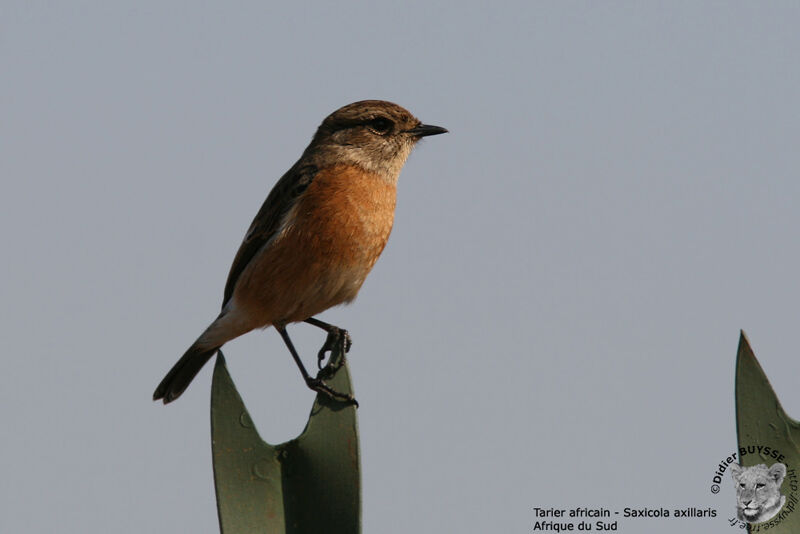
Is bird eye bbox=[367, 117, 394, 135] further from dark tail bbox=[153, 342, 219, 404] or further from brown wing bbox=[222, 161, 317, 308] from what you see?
dark tail bbox=[153, 342, 219, 404]

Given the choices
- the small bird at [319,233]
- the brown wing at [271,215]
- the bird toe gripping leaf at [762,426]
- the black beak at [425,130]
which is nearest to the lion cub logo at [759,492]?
the bird toe gripping leaf at [762,426]

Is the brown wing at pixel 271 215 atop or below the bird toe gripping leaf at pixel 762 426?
atop

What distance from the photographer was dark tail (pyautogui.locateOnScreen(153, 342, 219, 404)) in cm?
770

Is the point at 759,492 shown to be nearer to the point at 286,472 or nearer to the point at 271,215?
the point at 286,472

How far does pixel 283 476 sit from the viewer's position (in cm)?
357

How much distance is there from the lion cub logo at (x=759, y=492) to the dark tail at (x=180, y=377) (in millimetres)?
5081

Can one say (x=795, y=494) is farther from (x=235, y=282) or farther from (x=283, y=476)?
(x=235, y=282)

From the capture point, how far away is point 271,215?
763 centimetres

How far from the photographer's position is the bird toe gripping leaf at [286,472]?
3.43 m

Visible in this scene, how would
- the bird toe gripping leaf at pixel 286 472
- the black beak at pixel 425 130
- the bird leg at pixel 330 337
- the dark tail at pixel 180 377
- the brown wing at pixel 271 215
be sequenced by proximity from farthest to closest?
the black beak at pixel 425 130 → the dark tail at pixel 180 377 → the brown wing at pixel 271 215 → the bird leg at pixel 330 337 → the bird toe gripping leaf at pixel 286 472

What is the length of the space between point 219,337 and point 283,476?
163 inches

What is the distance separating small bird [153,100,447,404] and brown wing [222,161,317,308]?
0.01m

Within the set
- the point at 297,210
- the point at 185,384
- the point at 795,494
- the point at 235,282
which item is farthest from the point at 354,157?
the point at 795,494

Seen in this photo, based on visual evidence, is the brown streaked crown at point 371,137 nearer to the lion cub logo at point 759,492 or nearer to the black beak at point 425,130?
the black beak at point 425,130
